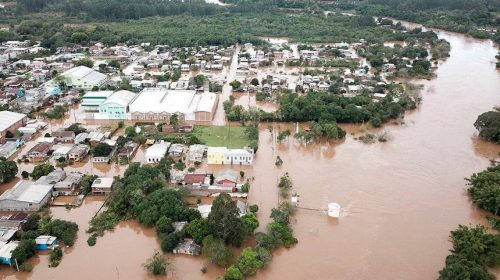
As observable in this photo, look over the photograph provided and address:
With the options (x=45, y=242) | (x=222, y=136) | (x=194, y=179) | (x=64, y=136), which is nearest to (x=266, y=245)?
(x=194, y=179)

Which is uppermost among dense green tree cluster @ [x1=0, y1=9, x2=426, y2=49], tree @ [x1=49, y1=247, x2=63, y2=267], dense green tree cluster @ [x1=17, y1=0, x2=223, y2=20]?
dense green tree cluster @ [x1=17, y1=0, x2=223, y2=20]

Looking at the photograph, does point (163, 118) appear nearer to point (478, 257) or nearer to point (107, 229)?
point (107, 229)

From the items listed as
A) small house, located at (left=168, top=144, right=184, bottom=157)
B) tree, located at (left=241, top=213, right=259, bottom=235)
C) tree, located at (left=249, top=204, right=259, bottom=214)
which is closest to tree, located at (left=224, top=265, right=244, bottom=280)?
tree, located at (left=241, top=213, right=259, bottom=235)

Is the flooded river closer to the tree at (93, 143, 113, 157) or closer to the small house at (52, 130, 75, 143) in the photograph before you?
the tree at (93, 143, 113, 157)

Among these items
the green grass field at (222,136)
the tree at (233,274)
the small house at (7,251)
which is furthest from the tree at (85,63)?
the tree at (233,274)

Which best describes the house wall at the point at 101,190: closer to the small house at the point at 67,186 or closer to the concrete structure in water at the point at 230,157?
the small house at the point at 67,186

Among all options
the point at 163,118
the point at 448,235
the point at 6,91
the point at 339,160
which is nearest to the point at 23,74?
the point at 6,91

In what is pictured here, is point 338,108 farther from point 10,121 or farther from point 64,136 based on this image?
point 10,121
